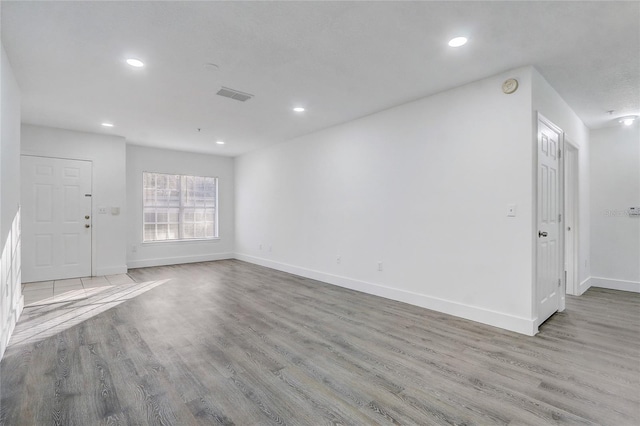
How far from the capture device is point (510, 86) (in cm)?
305

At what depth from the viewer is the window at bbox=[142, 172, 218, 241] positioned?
6.83 meters

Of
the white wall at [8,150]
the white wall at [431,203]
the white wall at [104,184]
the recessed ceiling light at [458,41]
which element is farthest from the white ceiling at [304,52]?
the white wall at [104,184]

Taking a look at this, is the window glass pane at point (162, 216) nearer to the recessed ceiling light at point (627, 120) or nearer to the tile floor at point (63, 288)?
the tile floor at point (63, 288)

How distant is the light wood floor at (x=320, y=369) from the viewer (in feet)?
5.97

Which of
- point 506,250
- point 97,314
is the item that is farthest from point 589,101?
point 97,314

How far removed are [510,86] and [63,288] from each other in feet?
21.4

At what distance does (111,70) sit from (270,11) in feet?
6.43

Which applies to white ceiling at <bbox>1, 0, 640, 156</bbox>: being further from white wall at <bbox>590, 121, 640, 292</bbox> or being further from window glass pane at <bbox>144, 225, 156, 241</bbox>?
window glass pane at <bbox>144, 225, 156, 241</bbox>

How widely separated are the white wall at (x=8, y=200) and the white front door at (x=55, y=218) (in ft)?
7.29

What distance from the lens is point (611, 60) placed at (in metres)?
2.85

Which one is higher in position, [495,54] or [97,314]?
[495,54]

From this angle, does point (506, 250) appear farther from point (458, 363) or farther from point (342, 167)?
point (342, 167)

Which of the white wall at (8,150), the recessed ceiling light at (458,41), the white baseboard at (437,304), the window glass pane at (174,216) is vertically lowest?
the white baseboard at (437,304)

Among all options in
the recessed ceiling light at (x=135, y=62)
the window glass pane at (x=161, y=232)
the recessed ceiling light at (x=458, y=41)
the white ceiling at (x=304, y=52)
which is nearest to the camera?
the white ceiling at (x=304, y=52)
